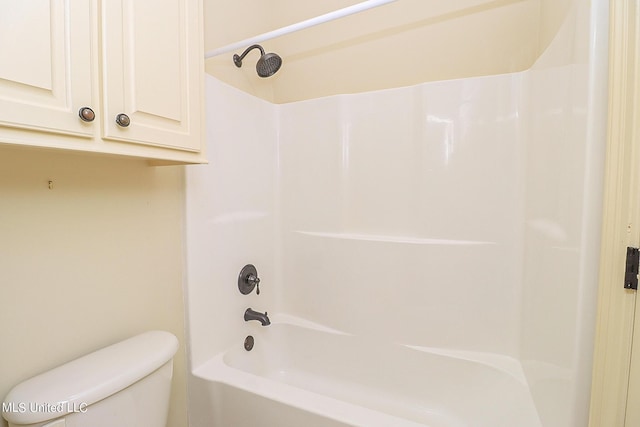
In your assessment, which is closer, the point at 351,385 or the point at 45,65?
the point at 45,65

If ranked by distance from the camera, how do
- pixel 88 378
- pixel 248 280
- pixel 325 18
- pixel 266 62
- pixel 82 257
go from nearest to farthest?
pixel 88 378
pixel 82 257
pixel 325 18
pixel 266 62
pixel 248 280

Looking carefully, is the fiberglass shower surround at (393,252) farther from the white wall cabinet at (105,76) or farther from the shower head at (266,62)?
the white wall cabinet at (105,76)

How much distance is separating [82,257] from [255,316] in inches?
33.6

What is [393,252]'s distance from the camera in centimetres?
158

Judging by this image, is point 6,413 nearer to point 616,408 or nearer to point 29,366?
point 29,366

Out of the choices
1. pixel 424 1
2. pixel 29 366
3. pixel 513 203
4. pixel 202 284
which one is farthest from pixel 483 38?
pixel 29 366

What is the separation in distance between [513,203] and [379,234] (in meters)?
0.67

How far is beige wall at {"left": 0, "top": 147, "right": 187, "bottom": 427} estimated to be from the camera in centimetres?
81

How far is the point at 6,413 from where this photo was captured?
727mm

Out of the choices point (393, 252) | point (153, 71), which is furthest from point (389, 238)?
point (153, 71)

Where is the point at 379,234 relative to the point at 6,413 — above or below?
above

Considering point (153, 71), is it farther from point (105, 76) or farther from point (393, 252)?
point (393, 252)

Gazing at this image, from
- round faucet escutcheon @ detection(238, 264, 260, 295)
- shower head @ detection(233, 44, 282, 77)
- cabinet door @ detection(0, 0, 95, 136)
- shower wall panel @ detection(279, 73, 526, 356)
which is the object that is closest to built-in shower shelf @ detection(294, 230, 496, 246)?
shower wall panel @ detection(279, 73, 526, 356)

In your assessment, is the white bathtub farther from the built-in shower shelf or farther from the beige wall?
the built-in shower shelf
